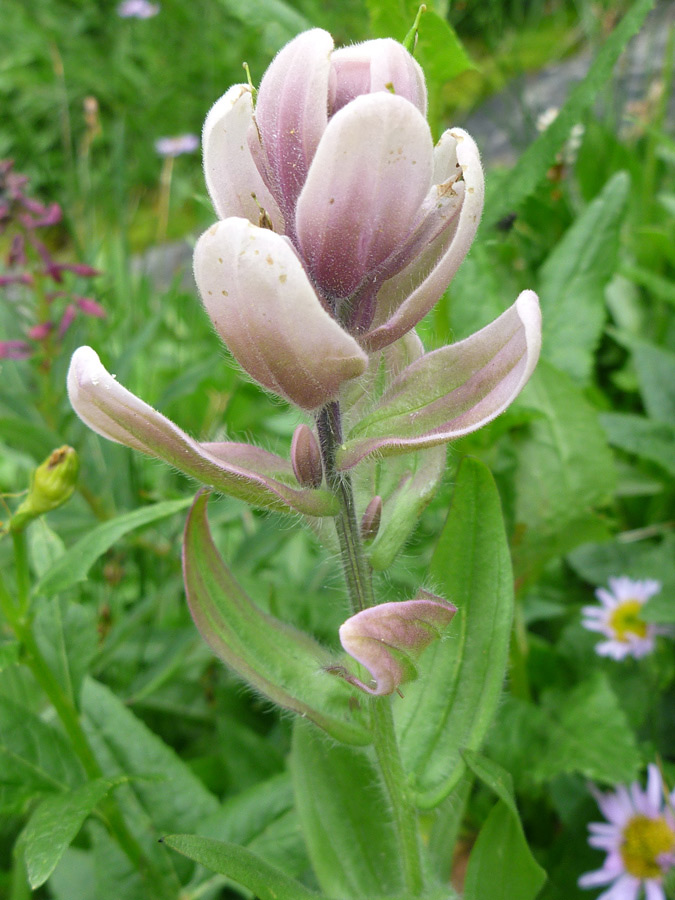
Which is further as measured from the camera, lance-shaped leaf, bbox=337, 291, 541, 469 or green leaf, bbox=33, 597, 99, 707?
green leaf, bbox=33, 597, 99, 707

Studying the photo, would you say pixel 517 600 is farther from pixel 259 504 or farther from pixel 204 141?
pixel 204 141

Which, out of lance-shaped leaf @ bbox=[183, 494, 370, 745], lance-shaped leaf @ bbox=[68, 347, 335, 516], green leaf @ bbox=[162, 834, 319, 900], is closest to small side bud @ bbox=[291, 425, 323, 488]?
lance-shaped leaf @ bbox=[68, 347, 335, 516]

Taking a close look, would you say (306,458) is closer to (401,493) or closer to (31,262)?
(401,493)

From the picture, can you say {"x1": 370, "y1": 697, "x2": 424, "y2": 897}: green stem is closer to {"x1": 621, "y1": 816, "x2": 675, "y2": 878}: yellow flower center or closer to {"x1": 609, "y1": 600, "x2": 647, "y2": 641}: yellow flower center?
{"x1": 621, "y1": 816, "x2": 675, "y2": 878}: yellow flower center

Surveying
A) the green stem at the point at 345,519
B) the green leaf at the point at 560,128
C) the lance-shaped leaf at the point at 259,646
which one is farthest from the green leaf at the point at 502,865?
the green leaf at the point at 560,128

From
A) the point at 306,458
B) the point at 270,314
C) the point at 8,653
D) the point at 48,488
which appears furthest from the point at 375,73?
the point at 8,653
